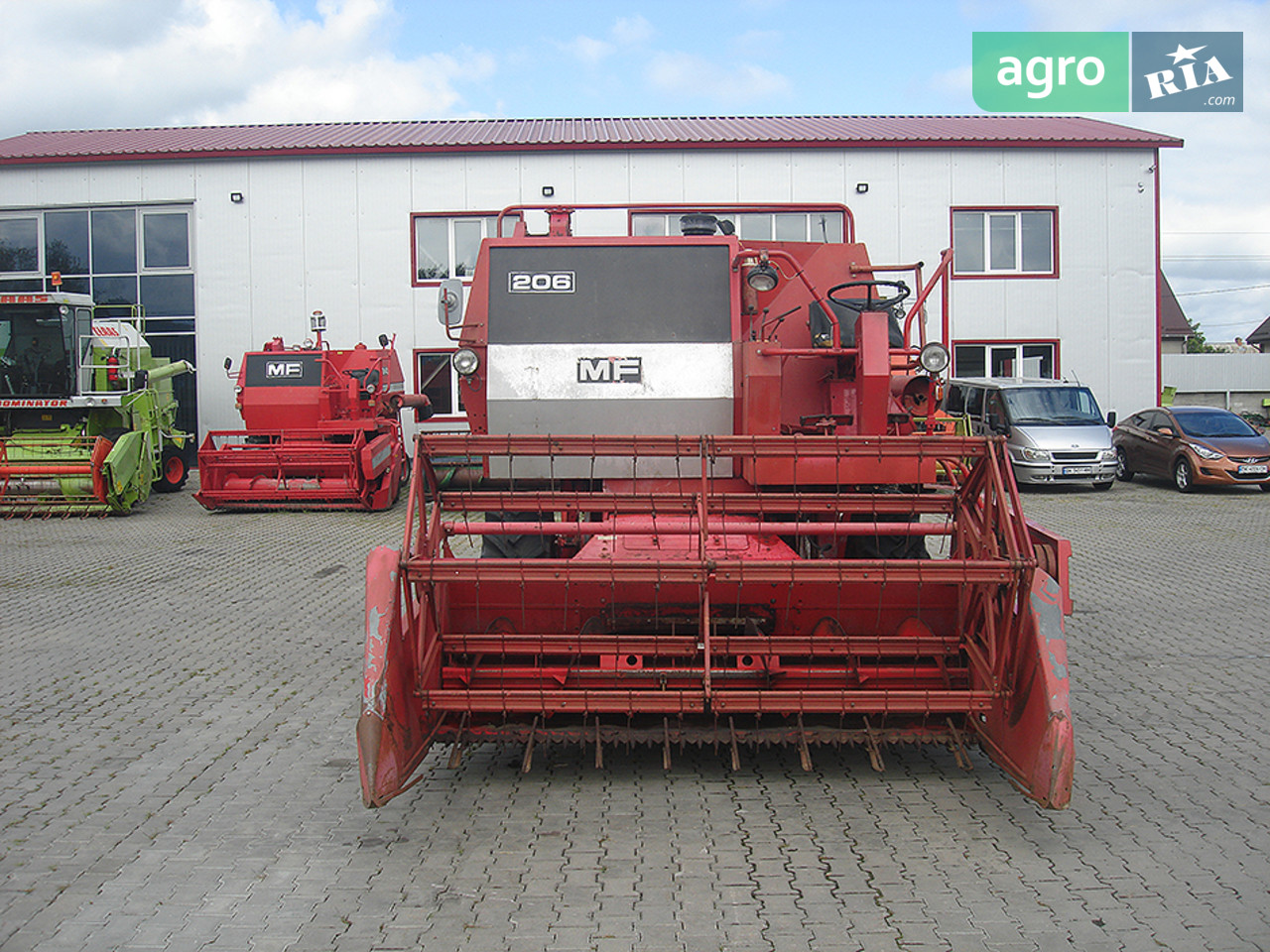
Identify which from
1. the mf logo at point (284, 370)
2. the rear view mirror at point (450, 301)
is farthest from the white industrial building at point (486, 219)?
the rear view mirror at point (450, 301)

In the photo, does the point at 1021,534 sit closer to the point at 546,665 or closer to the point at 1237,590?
the point at 546,665

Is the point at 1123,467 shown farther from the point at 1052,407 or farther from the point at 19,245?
the point at 19,245

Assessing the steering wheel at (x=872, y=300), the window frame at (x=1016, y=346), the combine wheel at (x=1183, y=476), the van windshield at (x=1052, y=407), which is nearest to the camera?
the steering wheel at (x=872, y=300)

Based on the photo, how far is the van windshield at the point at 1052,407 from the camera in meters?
17.8

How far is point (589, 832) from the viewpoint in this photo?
13.4ft

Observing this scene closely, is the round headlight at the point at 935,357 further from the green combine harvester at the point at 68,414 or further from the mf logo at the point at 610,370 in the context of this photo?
the green combine harvester at the point at 68,414

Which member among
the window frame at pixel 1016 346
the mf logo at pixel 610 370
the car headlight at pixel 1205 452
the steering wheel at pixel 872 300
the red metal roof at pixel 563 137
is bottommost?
the car headlight at pixel 1205 452

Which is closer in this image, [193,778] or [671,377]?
[193,778]

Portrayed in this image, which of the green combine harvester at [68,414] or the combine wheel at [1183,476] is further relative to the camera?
the combine wheel at [1183,476]

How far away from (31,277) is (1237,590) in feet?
73.2

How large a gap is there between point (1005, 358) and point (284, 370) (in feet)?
46.6

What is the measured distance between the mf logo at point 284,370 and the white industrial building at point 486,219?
4744mm

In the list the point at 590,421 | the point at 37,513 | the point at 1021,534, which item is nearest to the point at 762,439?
the point at 1021,534

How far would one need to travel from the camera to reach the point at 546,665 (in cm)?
474
